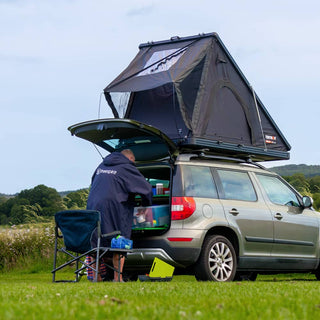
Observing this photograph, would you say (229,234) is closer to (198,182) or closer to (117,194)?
(198,182)

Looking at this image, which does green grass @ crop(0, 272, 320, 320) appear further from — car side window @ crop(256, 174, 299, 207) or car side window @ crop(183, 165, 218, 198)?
car side window @ crop(256, 174, 299, 207)

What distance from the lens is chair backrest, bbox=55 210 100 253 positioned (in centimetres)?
901

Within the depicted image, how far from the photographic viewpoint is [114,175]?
9383 millimetres

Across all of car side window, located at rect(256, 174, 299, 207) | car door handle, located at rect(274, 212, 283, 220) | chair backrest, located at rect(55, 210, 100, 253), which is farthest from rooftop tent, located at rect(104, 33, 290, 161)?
chair backrest, located at rect(55, 210, 100, 253)

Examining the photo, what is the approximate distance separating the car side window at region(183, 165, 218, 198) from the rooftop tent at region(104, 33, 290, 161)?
0.51 meters

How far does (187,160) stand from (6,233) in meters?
8.56

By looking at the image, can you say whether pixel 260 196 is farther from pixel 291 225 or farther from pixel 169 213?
pixel 169 213

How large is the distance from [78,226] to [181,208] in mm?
1482

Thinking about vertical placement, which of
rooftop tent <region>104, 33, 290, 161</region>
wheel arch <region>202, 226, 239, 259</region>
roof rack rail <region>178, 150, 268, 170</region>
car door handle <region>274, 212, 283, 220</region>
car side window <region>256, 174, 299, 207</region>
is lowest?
wheel arch <region>202, 226, 239, 259</region>

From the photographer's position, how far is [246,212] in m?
10.1

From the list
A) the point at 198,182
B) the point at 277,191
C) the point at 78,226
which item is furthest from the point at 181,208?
the point at 277,191

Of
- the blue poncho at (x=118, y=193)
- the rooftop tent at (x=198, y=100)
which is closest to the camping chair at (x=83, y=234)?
the blue poncho at (x=118, y=193)

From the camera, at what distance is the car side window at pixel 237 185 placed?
10023 mm

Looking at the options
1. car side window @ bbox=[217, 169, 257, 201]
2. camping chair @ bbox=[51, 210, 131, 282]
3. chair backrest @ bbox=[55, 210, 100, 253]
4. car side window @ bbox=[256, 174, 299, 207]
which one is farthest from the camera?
car side window @ bbox=[256, 174, 299, 207]
